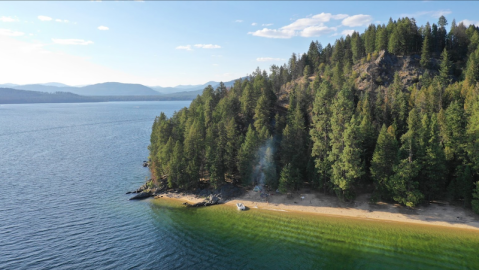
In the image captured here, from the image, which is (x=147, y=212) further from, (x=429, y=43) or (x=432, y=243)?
(x=429, y=43)

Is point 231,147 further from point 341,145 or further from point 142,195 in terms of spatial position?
point 341,145

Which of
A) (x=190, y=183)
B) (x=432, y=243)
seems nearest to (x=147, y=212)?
(x=190, y=183)

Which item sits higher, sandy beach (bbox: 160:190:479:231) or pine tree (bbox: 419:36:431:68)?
pine tree (bbox: 419:36:431:68)

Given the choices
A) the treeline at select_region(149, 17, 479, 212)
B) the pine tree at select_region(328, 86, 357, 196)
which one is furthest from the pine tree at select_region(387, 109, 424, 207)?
the pine tree at select_region(328, 86, 357, 196)

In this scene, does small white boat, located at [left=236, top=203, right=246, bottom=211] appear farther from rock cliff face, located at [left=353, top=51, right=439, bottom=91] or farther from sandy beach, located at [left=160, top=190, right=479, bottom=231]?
rock cliff face, located at [left=353, top=51, right=439, bottom=91]

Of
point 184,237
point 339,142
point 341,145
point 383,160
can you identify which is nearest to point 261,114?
point 339,142
